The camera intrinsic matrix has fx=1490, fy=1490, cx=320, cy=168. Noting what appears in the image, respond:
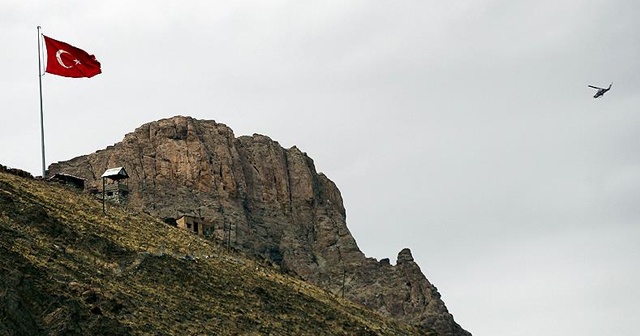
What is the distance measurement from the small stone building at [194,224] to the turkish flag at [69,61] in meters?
26.6

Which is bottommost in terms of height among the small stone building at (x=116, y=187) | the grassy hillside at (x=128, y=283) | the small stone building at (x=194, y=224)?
the grassy hillside at (x=128, y=283)

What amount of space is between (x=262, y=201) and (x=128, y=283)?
274ft

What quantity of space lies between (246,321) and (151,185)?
73642mm

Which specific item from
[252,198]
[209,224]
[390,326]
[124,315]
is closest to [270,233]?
[252,198]

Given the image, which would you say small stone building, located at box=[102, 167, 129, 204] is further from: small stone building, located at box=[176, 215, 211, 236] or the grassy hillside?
the grassy hillside

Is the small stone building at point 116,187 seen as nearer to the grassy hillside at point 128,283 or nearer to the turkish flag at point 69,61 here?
the grassy hillside at point 128,283

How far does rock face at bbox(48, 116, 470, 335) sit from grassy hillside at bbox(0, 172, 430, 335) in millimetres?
34217

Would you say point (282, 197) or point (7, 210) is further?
point (282, 197)

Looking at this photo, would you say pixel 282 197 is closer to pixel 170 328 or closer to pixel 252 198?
pixel 252 198

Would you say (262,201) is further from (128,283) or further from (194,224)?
(128,283)

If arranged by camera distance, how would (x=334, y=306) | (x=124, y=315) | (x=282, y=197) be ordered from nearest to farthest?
(x=124, y=315), (x=334, y=306), (x=282, y=197)

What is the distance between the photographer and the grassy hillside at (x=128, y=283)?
72125 mm

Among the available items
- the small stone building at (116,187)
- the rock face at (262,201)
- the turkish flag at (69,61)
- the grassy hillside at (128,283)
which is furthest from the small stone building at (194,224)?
the turkish flag at (69,61)

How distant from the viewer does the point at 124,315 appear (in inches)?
3024
